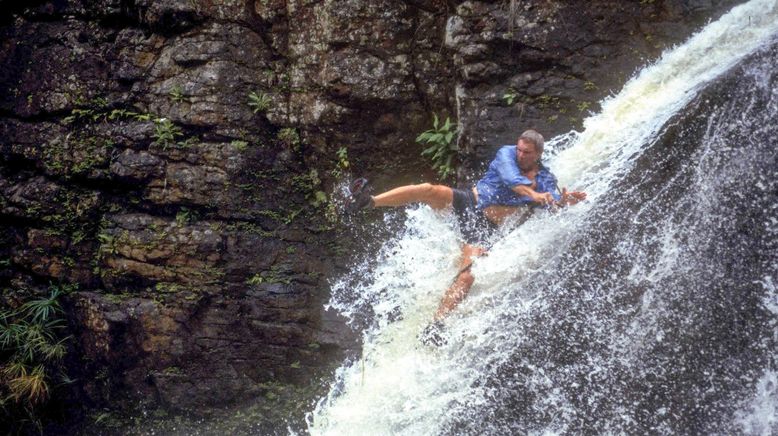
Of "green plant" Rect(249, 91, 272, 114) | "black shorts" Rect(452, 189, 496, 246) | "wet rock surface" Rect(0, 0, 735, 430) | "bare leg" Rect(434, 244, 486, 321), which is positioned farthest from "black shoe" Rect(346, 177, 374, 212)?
"green plant" Rect(249, 91, 272, 114)

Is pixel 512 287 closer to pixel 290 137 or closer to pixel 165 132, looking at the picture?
pixel 290 137

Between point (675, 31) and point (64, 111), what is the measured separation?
793cm

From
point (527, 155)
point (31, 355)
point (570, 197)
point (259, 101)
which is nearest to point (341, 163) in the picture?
point (259, 101)

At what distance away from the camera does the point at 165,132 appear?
7902mm

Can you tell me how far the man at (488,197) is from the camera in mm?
6074

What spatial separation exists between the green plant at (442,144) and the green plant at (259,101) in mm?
2105

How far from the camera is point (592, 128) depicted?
6762 mm

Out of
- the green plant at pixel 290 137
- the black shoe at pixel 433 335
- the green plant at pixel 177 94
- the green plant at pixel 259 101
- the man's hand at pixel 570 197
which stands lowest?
the black shoe at pixel 433 335

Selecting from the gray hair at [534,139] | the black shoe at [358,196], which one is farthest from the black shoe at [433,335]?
the gray hair at [534,139]

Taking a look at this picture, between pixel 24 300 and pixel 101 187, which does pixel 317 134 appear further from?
pixel 24 300

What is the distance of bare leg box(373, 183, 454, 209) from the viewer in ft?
20.7

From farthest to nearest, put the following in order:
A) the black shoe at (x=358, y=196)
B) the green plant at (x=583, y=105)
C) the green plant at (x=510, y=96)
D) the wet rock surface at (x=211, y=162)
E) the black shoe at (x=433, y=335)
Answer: the wet rock surface at (x=211, y=162) → the green plant at (x=510, y=96) → the green plant at (x=583, y=105) → the black shoe at (x=433, y=335) → the black shoe at (x=358, y=196)

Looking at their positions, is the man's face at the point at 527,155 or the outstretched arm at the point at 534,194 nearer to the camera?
the outstretched arm at the point at 534,194

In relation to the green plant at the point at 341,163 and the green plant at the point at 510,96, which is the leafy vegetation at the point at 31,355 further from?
the green plant at the point at 510,96
